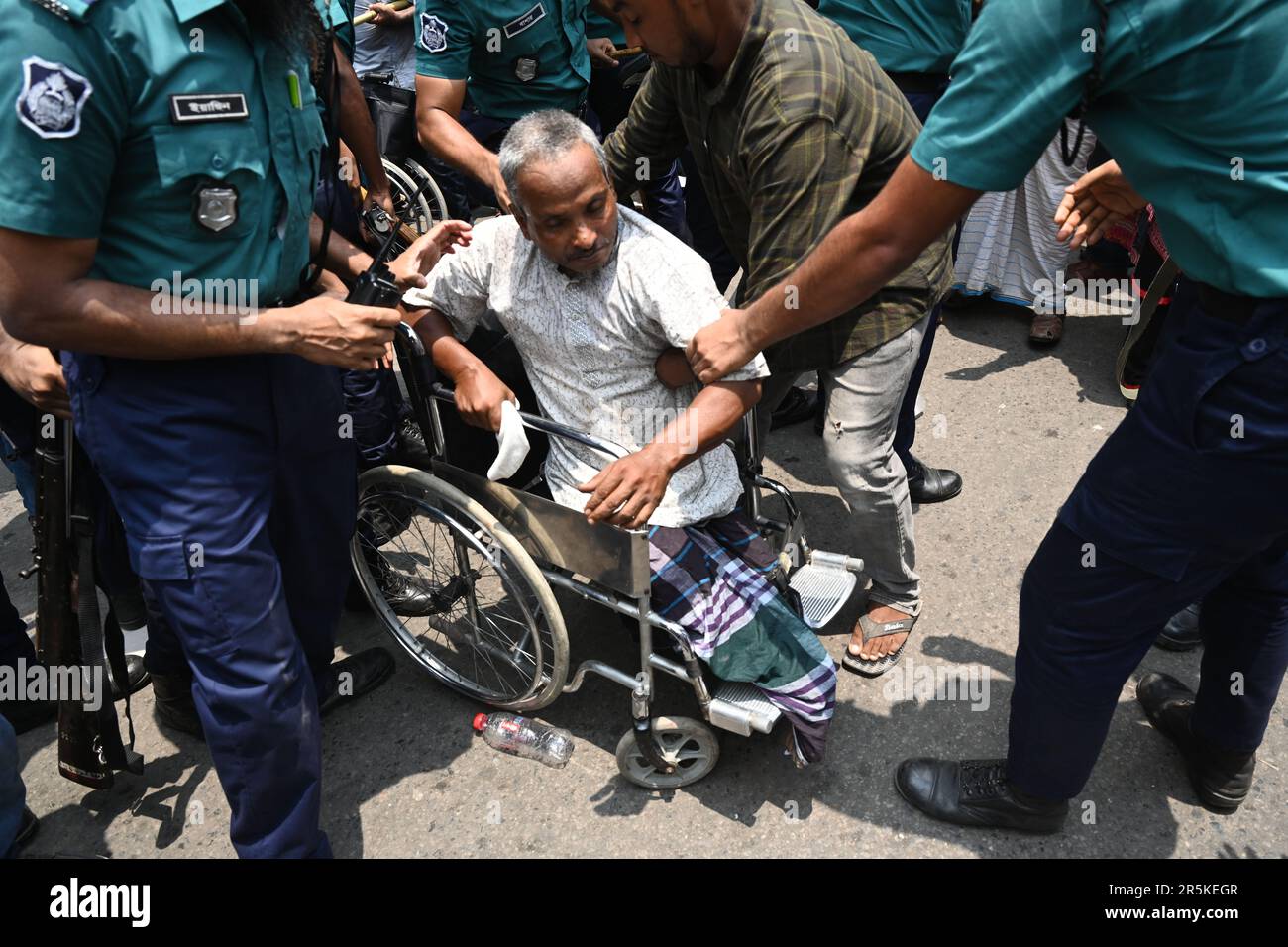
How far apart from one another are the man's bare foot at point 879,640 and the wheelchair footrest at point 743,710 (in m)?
0.53

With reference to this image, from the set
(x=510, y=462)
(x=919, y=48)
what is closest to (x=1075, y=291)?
(x=919, y=48)

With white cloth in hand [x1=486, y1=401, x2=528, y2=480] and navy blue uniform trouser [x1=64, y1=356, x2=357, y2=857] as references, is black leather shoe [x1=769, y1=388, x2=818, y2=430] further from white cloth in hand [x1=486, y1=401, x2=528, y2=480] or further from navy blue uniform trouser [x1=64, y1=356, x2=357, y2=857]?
navy blue uniform trouser [x1=64, y1=356, x2=357, y2=857]

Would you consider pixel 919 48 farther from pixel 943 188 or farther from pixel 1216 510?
pixel 1216 510

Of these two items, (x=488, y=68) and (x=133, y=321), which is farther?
(x=488, y=68)

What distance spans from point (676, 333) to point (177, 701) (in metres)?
1.73

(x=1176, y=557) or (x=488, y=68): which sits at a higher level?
(x=488, y=68)

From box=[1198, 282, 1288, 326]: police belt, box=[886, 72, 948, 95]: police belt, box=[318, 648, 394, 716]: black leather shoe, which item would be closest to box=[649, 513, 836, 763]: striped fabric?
box=[318, 648, 394, 716]: black leather shoe

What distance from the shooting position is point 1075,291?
14.4 ft

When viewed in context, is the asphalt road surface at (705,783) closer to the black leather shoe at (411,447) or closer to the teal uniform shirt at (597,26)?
the black leather shoe at (411,447)

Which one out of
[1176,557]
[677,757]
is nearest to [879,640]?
[677,757]

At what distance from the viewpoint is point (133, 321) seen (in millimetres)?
1735

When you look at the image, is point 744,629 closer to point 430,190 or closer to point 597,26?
point 597,26

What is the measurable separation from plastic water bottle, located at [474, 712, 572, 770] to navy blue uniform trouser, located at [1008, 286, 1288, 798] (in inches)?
44.4

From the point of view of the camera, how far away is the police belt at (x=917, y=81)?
131 inches
